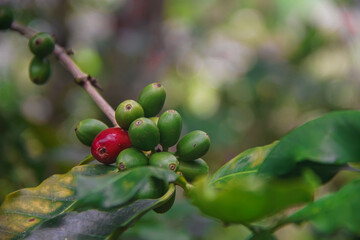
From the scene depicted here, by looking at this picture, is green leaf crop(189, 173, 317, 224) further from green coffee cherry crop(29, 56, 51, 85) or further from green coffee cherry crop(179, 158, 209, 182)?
green coffee cherry crop(29, 56, 51, 85)

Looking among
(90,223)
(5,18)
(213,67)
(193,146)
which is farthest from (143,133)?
(213,67)

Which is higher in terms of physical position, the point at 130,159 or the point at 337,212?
the point at 130,159

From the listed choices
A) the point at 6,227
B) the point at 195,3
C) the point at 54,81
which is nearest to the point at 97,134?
the point at 6,227

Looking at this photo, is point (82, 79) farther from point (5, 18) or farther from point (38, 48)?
point (5, 18)

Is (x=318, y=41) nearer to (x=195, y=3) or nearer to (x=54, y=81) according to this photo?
(x=195, y=3)

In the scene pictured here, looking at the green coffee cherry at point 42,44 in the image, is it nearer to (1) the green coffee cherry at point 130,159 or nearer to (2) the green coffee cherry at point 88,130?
(2) the green coffee cherry at point 88,130

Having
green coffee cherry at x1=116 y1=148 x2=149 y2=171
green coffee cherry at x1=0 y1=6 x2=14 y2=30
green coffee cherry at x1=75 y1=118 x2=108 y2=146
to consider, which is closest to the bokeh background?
green coffee cherry at x1=0 y1=6 x2=14 y2=30
